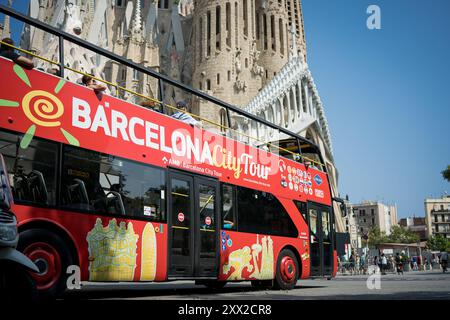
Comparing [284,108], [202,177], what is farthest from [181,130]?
[284,108]

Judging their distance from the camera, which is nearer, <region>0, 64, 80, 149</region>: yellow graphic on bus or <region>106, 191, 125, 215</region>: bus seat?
<region>0, 64, 80, 149</region>: yellow graphic on bus

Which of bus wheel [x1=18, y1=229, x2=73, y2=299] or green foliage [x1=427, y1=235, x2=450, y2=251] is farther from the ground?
bus wheel [x1=18, y1=229, x2=73, y2=299]

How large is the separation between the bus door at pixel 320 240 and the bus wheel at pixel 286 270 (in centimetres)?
90

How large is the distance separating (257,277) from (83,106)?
4.86 meters

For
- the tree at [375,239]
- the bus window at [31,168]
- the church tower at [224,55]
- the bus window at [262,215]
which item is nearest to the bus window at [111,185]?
the bus window at [31,168]

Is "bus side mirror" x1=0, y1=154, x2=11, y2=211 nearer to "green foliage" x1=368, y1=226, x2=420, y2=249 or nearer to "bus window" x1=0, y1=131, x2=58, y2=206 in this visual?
"bus window" x1=0, y1=131, x2=58, y2=206

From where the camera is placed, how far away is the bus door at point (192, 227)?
723cm

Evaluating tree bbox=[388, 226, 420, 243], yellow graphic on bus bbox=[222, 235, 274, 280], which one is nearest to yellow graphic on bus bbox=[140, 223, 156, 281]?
yellow graphic on bus bbox=[222, 235, 274, 280]

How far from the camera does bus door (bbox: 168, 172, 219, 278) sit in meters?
7.23

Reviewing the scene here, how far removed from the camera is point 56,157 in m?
5.68

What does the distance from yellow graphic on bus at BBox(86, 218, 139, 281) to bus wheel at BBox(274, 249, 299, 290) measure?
4155mm

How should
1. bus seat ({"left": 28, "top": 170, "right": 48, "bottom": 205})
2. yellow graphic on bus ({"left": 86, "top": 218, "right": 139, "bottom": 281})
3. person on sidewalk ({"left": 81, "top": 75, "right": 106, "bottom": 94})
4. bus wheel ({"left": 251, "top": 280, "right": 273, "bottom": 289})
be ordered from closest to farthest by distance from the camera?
1. bus seat ({"left": 28, "top": 170, "right": 48, "bottom": 205})
2. yellow graphic on bus ({"left": 86, "top": 218, "right": 139, "bottom": 281})
3. person on sidewalk ({"left": 81, "top": 75, "right": 106, "bottom": 94})
4. bus wheel ({"left": 251, "top": 280, "right": 273, "bottom": 289})

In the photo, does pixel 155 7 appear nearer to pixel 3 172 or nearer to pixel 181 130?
pixel 181 130

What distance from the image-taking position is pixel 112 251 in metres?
6.19
